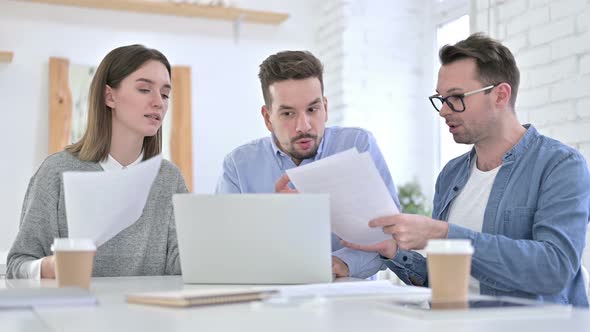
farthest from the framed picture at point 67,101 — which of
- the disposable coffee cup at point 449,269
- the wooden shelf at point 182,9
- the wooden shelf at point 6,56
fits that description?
the disposable coffee cup at point 449,269

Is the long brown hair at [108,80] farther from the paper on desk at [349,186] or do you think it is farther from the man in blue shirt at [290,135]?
the paper on desk at [349,186]

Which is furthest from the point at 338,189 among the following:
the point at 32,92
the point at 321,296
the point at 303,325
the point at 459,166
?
the point at 32,92

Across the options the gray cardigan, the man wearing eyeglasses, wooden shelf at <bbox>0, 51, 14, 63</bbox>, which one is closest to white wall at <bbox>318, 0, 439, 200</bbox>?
wooden shelf at <bbox>0, 51, 14, 63</bbox>

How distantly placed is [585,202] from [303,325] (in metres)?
1.21

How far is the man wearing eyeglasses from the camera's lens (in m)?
1.79

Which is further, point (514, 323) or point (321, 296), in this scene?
point (321, 296)

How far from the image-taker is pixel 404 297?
1285 mm

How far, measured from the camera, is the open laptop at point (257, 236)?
1430 millimetres

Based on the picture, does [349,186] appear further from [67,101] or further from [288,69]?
[67,101]

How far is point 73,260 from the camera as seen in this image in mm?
1415

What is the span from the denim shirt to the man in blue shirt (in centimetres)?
30

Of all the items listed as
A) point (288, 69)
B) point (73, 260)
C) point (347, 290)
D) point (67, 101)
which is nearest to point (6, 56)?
point (67, 101)

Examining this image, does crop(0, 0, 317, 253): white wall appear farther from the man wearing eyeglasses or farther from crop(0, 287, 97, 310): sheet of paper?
crop(0, 287, 97, 310): sheet of paper

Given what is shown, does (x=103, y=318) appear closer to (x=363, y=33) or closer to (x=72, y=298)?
(x=72, y=298)
